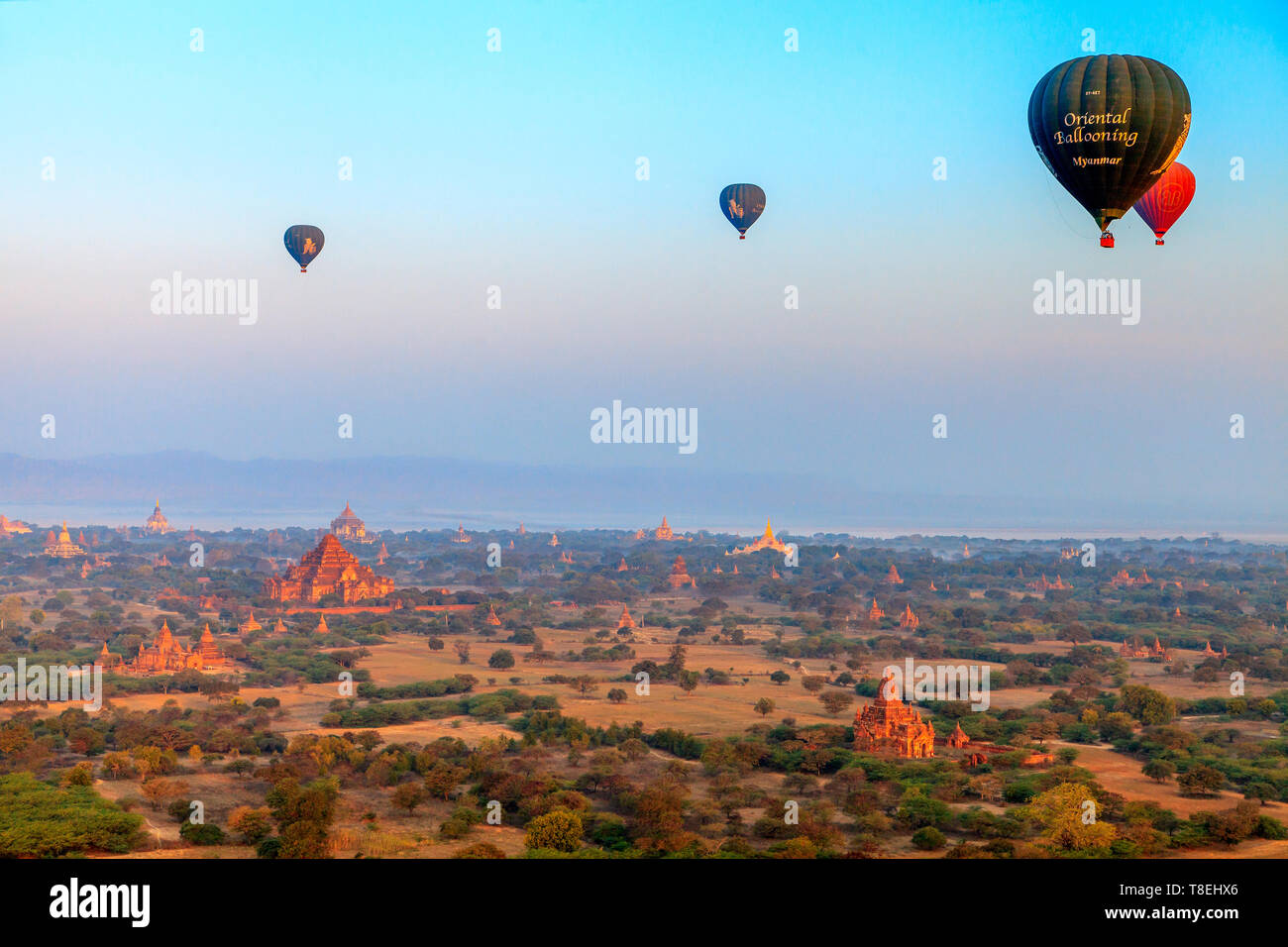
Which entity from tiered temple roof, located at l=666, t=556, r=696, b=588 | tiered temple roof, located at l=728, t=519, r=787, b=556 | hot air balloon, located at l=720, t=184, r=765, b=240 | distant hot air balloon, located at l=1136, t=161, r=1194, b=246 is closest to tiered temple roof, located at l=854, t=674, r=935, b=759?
distant hot air balloon, located at l=1136, t=161, r=1194, b=246

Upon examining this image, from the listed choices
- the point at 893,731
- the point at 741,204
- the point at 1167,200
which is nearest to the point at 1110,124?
the point at 1167,200

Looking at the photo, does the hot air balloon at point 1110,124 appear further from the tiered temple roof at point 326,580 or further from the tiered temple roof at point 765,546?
the tiered temple roof at point 765,546

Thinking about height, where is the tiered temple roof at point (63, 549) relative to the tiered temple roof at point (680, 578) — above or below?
above

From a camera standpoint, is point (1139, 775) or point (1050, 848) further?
point (1139, 775)

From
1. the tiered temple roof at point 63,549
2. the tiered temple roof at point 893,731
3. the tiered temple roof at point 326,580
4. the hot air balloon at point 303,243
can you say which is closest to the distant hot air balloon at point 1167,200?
the tiered temple roof at point 893,731
